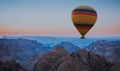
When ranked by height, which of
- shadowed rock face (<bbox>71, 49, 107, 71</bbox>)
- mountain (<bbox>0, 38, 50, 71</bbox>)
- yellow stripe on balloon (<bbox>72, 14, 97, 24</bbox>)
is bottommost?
mountain (<bbox>0, 38, 50, 71</bbox>)

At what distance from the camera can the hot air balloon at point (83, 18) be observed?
18.1 metres

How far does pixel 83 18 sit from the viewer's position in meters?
18.1

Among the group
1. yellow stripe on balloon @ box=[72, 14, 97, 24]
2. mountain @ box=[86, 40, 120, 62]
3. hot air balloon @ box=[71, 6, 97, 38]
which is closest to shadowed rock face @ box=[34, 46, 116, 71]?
Result: hot air balloon @ box=[71, 6, 97, 38]

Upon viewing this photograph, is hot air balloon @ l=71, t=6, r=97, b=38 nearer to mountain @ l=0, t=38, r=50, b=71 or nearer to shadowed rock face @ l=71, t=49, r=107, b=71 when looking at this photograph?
shadowed rock face @ l=71, t=49, r=107, b=71

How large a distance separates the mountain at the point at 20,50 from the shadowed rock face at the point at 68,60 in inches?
1824

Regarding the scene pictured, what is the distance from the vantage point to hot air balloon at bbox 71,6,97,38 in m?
18.1

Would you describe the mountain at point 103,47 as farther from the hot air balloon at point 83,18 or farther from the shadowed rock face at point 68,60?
the hot air balloon at point 83,18

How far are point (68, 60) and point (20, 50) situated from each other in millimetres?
82347

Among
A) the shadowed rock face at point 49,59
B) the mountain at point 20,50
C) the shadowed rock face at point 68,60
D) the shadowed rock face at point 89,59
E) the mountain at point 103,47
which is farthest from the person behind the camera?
the mountain at point 103,47

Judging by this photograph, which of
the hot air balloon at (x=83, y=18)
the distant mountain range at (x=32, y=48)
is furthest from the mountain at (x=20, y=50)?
the hot air balloon at (x=83, y=18)

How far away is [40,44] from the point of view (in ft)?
388

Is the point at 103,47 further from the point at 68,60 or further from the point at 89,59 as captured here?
the point at 68,60

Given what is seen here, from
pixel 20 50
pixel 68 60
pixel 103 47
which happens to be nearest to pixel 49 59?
pixel 68 60

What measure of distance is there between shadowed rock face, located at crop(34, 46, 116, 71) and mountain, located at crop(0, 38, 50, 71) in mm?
46334
